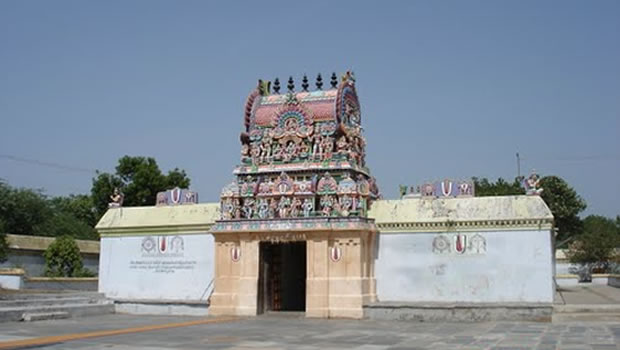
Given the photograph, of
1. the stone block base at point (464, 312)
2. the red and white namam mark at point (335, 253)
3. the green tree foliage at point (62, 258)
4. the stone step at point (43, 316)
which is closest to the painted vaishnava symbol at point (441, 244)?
the stone block base at point (464, 312)

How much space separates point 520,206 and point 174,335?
10748 millimetres

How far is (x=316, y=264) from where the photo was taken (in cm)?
2130

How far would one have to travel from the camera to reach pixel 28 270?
32.7 m

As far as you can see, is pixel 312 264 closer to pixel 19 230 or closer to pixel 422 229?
pixel 422 229

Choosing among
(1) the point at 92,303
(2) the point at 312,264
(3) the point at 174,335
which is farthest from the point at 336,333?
(1) the point at 92,303

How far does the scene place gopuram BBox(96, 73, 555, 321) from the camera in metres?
20.4

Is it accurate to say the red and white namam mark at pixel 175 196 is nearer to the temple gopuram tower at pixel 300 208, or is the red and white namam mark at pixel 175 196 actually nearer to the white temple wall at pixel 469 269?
the temple gopuram tower at pixel 300 208

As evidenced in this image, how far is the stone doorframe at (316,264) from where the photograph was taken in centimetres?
2094

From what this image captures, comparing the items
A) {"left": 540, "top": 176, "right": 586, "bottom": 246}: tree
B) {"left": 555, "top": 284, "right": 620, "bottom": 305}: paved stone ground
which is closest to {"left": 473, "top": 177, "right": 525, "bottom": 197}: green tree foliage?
{"left": 540, "top": 176, "right": 586, "bottom": 246}: tree

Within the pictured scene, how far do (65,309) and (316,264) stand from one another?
7.49m

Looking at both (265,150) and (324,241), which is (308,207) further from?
(265,150)

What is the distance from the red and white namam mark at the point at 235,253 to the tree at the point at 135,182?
24.9m

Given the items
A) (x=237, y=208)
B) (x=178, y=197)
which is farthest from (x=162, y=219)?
(x=237, y=208)

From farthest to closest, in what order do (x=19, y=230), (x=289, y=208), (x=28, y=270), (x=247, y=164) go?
(x=19, y=230) → (x=28, y=270) → (x=247, y=164) → (x=289, y=208)
